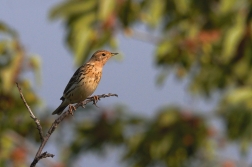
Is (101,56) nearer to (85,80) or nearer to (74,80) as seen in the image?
(74,80)

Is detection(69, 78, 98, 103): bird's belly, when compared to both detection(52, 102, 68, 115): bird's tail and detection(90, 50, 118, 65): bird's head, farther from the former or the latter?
detection(90, 50, 118, 65): bird's head

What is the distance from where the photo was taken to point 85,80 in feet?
26.5

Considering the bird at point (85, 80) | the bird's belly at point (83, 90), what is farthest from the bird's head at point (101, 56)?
the bird's belly at point (83, 90)

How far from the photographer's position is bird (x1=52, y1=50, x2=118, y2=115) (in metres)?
7.90

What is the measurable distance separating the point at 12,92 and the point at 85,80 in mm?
797

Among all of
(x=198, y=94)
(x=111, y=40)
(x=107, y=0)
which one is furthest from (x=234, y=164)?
(x=107, y=0)

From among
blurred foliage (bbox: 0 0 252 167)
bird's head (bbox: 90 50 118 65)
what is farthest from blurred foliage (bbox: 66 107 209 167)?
bird's head (bbox: 90 50 118 65)

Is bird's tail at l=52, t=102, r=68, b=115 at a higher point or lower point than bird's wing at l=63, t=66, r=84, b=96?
lower

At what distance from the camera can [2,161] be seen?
24.4ft

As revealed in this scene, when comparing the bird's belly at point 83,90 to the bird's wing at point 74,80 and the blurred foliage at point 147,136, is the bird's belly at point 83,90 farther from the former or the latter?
the blurred foliage at point 147,136

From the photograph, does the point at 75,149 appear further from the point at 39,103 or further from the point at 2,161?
the point at 2,161

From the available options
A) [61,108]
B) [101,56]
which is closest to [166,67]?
[101,56]

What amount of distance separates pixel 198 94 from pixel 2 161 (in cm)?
368

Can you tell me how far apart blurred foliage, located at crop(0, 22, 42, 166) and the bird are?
0.39 metres
